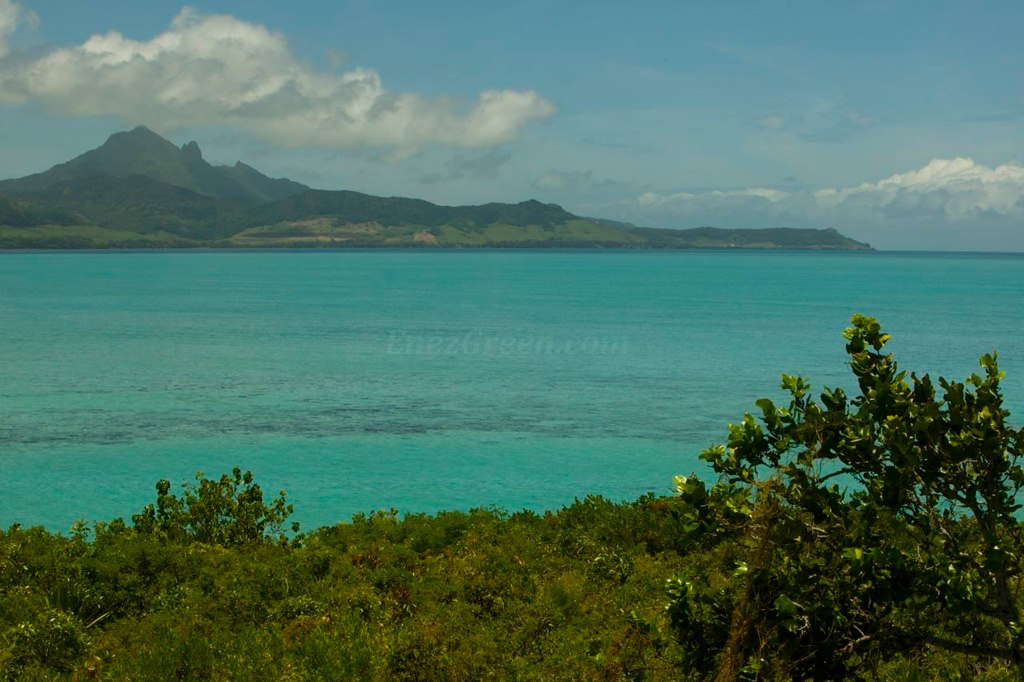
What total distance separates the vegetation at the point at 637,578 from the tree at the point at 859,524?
0.10 feet

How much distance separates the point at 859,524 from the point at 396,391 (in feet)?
171

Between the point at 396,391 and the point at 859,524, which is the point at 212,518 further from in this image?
the point at 396,391

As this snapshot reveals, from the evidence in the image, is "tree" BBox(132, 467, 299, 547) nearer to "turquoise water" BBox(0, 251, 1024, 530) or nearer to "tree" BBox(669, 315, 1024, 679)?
"turquoise water" BBox(0, 251, 1024, 530)

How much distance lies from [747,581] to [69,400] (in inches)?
2160

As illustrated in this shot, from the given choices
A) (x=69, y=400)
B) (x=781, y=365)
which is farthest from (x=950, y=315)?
(x=69, y=400)

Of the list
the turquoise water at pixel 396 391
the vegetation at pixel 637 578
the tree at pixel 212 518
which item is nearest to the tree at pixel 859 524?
the vegetation at pixel 637 578

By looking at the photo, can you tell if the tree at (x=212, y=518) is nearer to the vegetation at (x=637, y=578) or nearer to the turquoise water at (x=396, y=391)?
the vegetation at (x=637, y=578)

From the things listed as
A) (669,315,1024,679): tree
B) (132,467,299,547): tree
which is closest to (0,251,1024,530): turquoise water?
(132,467,299,547): tree

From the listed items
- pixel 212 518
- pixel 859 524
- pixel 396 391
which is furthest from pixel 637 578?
pixel 396 391

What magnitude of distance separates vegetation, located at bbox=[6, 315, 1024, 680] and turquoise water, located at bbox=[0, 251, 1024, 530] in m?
11.8

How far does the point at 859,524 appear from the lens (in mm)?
10219

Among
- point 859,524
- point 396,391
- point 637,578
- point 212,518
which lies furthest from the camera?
point 396,391

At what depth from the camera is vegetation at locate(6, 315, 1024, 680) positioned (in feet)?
31.7

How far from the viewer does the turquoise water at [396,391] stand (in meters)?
40.9
